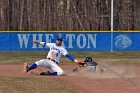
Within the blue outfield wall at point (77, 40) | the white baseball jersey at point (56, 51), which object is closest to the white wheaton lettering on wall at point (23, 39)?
the blue outfield wall at point (77, 40)

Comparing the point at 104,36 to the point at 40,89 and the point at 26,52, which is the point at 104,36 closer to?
the point at 26,52

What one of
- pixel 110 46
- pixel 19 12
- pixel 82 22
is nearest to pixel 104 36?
pixel 110 46

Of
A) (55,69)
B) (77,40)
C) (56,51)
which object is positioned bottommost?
(77,40)

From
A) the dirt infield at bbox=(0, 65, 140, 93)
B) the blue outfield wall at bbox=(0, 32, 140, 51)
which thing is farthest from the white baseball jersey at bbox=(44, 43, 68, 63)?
the blue outfield wall at bbox=(0, 32, 140, 51)

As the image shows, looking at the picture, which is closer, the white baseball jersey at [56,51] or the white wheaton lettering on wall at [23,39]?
the white baseball jersey at [56,51]

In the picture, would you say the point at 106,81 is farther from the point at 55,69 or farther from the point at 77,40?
the point at 77,40

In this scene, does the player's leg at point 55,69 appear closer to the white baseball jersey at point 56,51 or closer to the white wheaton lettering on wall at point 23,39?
the white baseball jersey at point 56,51

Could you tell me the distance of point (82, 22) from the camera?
37.6 m

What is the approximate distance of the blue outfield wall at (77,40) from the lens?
32.5 meters

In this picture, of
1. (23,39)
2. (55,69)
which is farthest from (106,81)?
(23,39)

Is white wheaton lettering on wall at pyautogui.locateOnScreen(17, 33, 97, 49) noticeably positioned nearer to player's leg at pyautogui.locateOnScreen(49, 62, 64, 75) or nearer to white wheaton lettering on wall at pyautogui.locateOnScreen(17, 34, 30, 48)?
white wheaton lettering on wall at pyautogui.locateOnScreen(17, 34, 30, 48)

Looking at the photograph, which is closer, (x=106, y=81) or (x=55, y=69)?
(x=106, y=81)

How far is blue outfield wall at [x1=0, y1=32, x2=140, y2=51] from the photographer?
107ft

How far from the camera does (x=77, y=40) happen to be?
32906 millimetres
